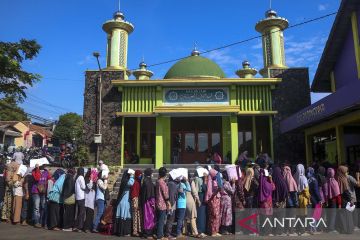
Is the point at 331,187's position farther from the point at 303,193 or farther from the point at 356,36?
the point at 356,36

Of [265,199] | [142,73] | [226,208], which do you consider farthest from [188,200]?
[142,73]

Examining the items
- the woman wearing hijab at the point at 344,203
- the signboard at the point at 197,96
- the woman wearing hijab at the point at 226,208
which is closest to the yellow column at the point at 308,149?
the signboard at the point at 197,96

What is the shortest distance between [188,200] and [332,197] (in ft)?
11.4

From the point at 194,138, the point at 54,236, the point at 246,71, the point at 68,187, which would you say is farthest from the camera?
the point at 246,71

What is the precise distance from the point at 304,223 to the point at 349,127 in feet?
20.4

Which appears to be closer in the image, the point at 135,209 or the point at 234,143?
the point at 135,209

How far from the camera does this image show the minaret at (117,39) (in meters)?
19.3

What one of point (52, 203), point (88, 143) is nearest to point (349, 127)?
point (52, 203)

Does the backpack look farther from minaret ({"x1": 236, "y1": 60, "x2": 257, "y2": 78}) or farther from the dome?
minaret ({"x1": 236, "y1": 60, "x2": 257, "y2": 78})

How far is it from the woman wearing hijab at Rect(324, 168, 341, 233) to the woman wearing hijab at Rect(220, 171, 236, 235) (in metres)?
2.30

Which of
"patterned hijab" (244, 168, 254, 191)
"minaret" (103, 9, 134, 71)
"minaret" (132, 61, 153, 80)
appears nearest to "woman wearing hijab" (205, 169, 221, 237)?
"patterned hijab" (244, 168, 254, 191)

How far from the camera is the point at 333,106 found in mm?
10133

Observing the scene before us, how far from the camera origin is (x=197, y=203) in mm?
8305

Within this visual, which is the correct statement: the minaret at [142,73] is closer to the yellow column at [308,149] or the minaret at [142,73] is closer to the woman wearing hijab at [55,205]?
the yellow column at [308,149]
